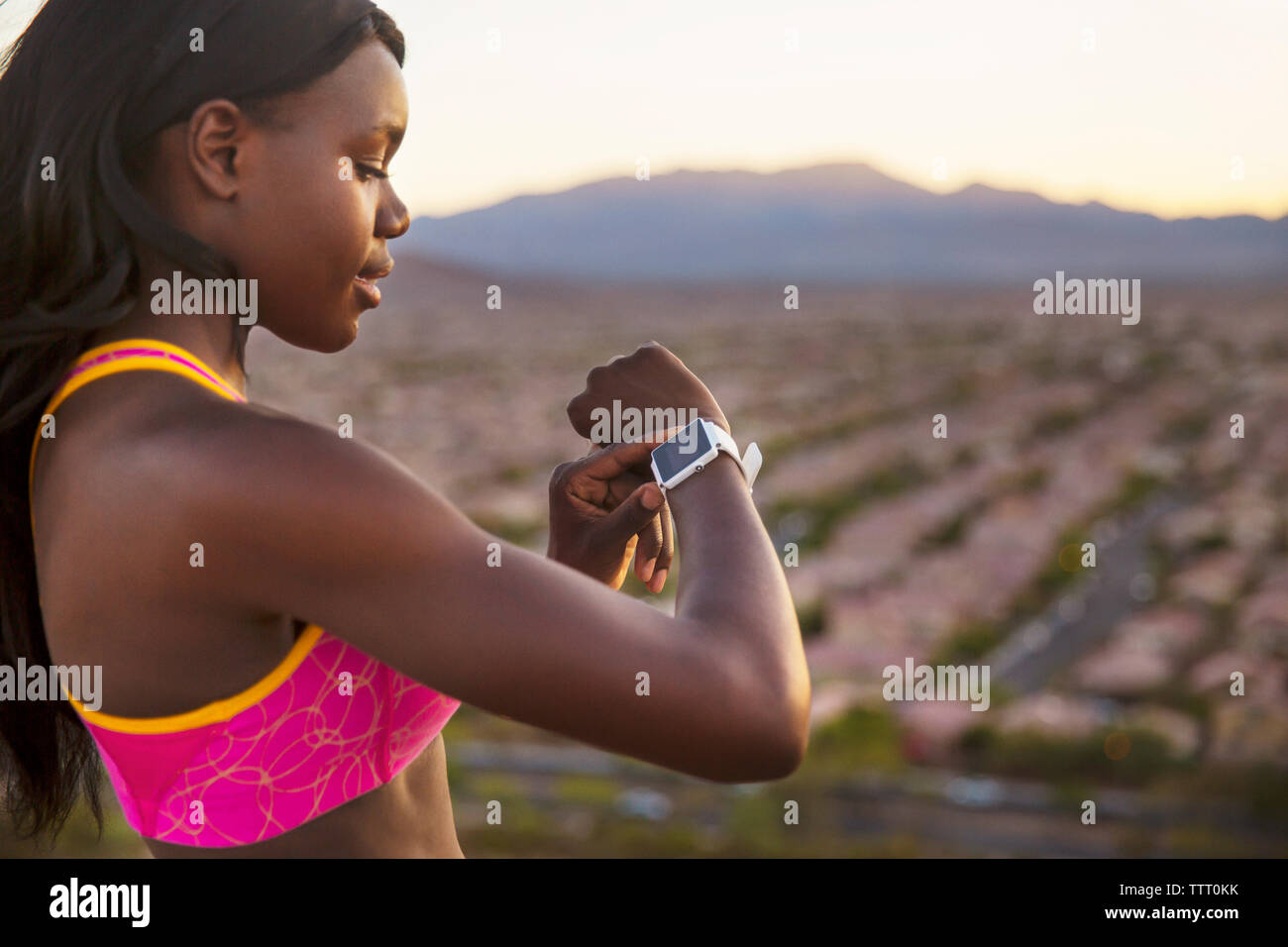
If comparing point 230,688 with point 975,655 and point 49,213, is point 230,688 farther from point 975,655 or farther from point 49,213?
point 975,655

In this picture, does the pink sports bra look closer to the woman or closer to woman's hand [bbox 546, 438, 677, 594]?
the woman

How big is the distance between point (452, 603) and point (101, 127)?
653 millimetres

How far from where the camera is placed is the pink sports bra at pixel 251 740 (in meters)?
1.27

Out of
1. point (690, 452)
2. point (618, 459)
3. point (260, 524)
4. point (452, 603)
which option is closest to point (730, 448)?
point (690, 452)

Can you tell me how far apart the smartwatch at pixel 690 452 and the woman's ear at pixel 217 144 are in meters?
0.55

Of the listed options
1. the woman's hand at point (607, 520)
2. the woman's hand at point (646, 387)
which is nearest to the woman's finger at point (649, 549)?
the woman's hand at point (607, 520)

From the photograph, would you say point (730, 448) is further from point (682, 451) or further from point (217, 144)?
point (217, 144)

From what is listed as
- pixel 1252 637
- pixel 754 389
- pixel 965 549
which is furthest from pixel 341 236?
pixel 754 389

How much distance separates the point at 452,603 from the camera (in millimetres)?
1146

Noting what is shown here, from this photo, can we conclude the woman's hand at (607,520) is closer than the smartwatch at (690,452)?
No

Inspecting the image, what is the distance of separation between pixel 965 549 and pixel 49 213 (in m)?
15.6

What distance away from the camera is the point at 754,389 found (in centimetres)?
3550

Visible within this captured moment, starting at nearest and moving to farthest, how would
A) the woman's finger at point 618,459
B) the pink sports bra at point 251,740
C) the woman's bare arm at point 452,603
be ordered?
1. the woman's bare arm at point 452,603
2. the pink sports bra at point 251,740
3. the woman's finger at point 618,459

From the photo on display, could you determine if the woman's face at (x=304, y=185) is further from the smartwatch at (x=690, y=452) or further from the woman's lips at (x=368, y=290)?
the smartwatch at (x=690, y=452)
